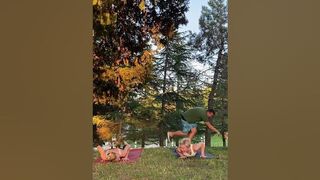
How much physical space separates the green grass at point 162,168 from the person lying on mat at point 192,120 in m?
0.20

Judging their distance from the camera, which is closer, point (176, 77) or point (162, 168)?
point (162, 168)

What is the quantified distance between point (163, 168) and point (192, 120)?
52cm

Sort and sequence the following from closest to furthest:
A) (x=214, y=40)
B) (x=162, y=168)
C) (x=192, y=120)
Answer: (x=162, y=168) < (x=192, y=120) < (x=214, y=40)

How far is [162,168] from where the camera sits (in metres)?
3.77

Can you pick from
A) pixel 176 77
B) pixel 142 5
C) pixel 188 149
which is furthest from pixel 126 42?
pixel 188 149

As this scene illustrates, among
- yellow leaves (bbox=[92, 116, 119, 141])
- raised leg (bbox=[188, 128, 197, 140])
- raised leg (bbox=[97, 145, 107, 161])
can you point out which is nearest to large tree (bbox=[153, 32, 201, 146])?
raised leg (bbox=[188, 128, 197, 140])

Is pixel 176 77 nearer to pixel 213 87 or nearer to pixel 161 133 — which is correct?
pixel 213 87

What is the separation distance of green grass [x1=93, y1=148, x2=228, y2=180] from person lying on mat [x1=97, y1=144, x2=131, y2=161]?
6 cm

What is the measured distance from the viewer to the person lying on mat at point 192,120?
12.6 feet

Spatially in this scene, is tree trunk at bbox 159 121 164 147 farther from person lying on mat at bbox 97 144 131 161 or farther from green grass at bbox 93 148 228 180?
person lying on mat at bbox 97 144 131 161

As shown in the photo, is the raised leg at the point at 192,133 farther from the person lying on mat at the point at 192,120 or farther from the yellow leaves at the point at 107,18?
the yellow leaves at the point at 107,18
